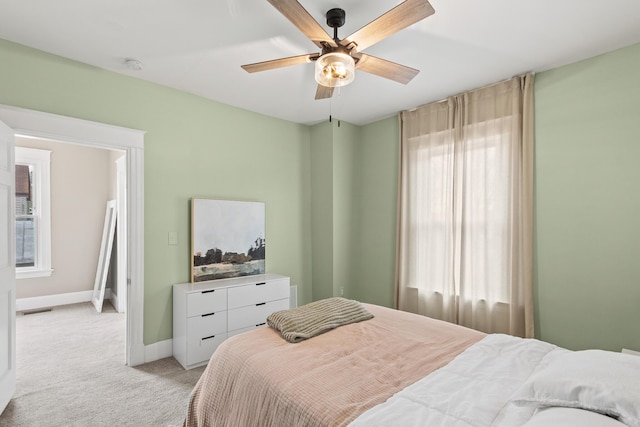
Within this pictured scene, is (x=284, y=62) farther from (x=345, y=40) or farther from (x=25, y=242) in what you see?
(x=25, y=242)

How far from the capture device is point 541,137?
284 cm

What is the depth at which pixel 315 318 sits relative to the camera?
2.15 m

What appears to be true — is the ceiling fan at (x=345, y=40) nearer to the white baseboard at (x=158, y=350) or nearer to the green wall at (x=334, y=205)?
the green wall at (x=334, y=205)

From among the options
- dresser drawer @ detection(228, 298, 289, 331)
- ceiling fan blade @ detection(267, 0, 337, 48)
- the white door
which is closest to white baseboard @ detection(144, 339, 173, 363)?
dresser drawer @ detection(228, 298, 289, 331)

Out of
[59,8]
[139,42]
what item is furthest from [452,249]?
[59,8]

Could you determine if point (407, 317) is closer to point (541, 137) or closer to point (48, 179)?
point (541, 137)

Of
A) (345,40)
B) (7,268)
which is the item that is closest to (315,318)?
(345,40)

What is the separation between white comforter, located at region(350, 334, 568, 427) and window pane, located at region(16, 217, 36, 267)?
5767 mm

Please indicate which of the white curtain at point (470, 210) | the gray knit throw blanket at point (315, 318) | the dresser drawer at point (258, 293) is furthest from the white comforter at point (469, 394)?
the dresser drawer at point (258, 293)

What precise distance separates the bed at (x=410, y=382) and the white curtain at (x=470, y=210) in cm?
123

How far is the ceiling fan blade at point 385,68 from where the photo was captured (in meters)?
2.09

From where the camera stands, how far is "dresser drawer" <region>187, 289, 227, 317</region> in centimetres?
298

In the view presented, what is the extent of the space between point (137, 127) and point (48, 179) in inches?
119

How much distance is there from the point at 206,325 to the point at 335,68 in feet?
8.27
